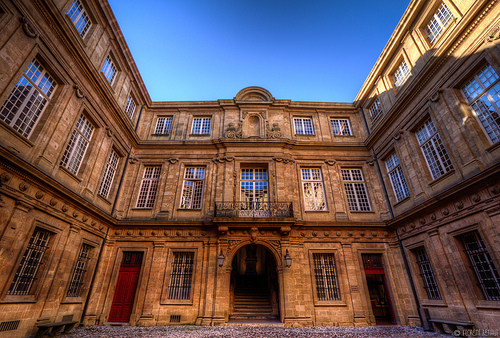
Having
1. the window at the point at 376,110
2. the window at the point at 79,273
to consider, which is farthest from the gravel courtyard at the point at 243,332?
the window at the point at 376,110

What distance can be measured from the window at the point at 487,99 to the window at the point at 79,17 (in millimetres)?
15362

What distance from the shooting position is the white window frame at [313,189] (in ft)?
41.9

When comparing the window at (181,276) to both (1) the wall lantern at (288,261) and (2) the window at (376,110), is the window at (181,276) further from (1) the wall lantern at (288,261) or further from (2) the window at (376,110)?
(2) the window at (376,110)

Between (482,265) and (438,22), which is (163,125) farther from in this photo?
(482,265)

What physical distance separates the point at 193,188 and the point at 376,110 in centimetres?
1176

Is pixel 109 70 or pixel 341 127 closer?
pixel 109 70

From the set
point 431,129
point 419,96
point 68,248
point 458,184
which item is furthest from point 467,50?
point 68,248

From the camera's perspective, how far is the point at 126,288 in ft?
35.9

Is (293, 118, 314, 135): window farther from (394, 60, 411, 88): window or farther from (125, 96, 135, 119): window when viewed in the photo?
(125, 96, 135, 119): window

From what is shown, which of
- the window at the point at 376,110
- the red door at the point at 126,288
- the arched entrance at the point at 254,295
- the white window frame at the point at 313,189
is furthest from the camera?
the window at the point at 376,110

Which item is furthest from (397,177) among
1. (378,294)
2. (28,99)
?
(28,99)

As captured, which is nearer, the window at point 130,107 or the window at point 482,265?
the window at point 482,265

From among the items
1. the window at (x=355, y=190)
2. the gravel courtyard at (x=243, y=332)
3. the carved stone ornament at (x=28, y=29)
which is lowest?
the gravel courtyard at (x=243, y=332)

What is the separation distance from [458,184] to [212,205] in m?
10.1
